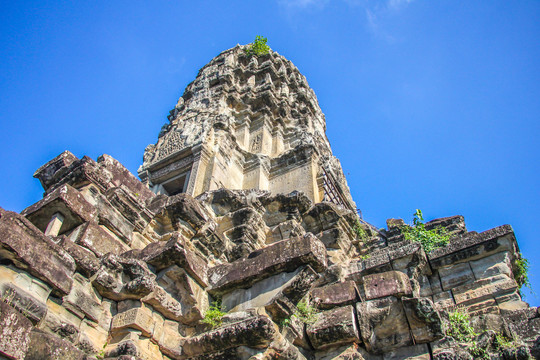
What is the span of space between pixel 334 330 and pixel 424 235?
228 inches

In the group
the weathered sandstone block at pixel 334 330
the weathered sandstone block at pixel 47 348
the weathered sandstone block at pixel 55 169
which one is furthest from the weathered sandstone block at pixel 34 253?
the weathered sandstone block at pixel 334 330

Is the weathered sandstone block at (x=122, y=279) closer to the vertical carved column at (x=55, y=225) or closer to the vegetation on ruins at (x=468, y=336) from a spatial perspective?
the vertical carved column at (x=55, y=225)

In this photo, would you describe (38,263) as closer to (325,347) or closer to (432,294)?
(325,347)

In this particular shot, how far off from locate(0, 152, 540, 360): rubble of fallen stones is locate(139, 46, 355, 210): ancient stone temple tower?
568 centimetres

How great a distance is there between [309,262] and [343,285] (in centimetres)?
124

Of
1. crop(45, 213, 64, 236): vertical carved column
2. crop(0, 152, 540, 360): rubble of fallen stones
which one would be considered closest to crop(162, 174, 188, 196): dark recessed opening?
crop(0, 152, 540, 360): rubble of fallen stones

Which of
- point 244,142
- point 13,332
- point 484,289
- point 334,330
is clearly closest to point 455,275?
point 484,289

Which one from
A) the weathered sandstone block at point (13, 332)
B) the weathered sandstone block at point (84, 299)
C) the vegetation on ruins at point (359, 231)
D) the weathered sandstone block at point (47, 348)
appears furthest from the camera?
the vegetation on ruins at point (359, 231)

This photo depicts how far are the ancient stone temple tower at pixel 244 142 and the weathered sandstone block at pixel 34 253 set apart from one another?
25.7ft

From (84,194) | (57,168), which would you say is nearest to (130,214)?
(84,194)

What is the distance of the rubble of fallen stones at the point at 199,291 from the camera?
4344mm

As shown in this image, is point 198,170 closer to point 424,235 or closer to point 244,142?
point 244,142

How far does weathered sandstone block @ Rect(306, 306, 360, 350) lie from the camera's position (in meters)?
5.64

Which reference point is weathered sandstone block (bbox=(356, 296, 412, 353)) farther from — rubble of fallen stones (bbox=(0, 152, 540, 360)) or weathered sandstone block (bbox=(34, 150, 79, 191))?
weathered sandstone block (bbox=(34, 150, 79, 191))
